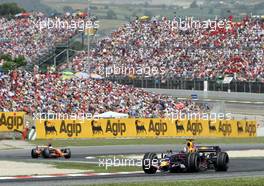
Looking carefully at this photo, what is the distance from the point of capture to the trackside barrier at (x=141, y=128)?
49750 mm

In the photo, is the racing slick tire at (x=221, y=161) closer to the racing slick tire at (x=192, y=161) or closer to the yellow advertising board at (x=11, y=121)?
the racing slick tire at (x=192, y=161)

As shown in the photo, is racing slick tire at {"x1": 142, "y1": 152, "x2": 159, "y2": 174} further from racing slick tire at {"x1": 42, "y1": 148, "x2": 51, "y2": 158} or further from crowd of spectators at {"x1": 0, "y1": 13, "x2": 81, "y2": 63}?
crowd of spectators at {"x1": 0, "y1": 13, "x2": 81, "y2": 63}

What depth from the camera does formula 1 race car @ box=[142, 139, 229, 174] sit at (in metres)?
28.6

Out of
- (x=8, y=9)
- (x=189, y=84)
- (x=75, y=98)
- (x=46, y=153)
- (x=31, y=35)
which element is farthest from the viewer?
(x=8, y=9)

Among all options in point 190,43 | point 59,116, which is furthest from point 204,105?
point 59,116

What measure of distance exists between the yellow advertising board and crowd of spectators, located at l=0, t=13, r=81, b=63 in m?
26.6

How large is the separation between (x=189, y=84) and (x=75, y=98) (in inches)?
892

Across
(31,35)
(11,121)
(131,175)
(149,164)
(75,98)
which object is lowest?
(131,175)

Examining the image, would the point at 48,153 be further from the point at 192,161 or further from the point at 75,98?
the point at 75,98

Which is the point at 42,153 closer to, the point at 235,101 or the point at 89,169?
the point at 89,169

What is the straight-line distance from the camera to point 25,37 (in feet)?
264

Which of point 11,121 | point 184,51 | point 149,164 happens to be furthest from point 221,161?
point 184,51

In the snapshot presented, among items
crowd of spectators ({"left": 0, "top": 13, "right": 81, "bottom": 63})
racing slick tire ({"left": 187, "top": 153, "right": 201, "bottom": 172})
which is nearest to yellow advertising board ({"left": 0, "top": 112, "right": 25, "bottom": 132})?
racing slick tire ({"left": 187, "top": 153, "right": 201, "bottom": 172})

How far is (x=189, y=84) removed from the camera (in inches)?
2963
